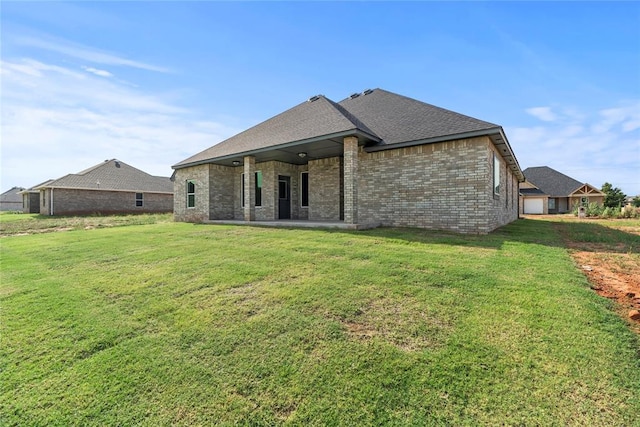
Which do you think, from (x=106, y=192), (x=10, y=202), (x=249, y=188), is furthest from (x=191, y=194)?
(x=10, y=202)

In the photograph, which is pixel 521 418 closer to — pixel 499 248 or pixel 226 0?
pixel 499 248

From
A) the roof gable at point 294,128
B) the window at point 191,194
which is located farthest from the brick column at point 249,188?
the window at point 191,194

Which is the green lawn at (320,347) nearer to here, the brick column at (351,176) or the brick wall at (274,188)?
the brick column at (351,176)

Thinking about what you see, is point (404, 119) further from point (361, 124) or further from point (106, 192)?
point (106, 192)

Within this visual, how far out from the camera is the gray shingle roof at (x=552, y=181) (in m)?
33.8

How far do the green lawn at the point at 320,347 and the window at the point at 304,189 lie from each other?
31.6ft

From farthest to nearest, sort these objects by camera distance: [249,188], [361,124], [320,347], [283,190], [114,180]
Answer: [114,180], [283,190], [249,188], [361,124], [320,347]

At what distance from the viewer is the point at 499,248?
6699mm

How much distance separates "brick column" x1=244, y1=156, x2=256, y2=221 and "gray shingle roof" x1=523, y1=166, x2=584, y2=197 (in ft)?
122

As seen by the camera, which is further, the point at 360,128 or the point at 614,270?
the point at 360,128

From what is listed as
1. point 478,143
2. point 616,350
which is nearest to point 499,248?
point 478,143

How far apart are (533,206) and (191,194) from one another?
37734mm

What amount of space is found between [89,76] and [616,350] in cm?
1377

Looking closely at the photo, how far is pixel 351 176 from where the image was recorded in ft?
33.0
